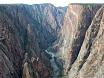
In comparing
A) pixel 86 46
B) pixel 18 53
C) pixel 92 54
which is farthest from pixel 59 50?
pixel 92 54

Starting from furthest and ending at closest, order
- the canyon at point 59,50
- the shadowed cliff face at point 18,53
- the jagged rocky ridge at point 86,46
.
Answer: the jagged rocky ridge at point 86,46, the canyon at point 59,50, the shadowed cliff face at point 18,53

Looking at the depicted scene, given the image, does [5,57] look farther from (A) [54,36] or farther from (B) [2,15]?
(A) [54,36]

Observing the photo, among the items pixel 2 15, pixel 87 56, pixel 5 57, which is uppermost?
pixel 2 15

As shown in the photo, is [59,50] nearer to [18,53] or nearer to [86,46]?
[86,46]

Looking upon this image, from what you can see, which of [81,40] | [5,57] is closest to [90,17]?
[81,40]

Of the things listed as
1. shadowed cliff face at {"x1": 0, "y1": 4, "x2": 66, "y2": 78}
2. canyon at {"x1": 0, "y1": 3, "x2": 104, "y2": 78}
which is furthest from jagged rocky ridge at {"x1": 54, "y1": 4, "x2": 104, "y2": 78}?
shadowed cliff face at {"x1": 0, "y1": 4, "x2": 66, "y2": 78}

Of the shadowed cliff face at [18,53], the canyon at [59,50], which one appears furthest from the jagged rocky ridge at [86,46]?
the shadowed cliff face at [18,53]

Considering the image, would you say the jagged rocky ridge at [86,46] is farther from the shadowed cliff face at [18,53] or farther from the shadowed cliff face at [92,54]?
the shadowed cliff face at [18,53]

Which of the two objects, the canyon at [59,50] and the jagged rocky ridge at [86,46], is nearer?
the canyon at [59,50]
